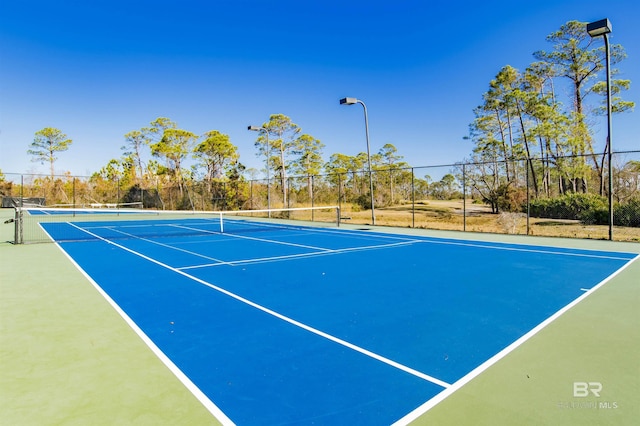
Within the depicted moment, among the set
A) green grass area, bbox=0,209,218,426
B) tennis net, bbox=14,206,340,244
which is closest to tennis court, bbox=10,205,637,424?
green grass area, bbox=0,209,218,426

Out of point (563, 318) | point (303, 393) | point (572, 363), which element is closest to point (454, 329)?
point (572, 363)

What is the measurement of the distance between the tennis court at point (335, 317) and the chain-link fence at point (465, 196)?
24.0 ft

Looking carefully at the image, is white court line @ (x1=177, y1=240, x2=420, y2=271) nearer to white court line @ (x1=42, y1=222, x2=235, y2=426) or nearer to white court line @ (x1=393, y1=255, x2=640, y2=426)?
white court line @ (x1=42, y1=222, x2=235, y2=426)

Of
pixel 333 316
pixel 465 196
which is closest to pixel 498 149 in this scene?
pixel 465 196

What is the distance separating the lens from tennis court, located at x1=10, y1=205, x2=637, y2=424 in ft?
8.71

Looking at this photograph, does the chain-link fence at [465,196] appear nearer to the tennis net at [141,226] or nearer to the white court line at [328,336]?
the tennis net at [141,226]

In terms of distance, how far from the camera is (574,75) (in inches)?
998

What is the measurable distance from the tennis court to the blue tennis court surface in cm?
2

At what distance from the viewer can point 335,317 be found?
4379 mm

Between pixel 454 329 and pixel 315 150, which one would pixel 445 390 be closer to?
pixel 454 329

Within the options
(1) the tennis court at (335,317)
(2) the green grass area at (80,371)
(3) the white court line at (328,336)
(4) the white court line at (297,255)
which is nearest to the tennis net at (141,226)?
(4) the white court line at (297,255)

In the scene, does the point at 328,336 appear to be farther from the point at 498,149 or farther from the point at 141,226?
the point at 498,149

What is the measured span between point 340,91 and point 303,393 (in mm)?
24901

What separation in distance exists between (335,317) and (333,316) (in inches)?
1.6
